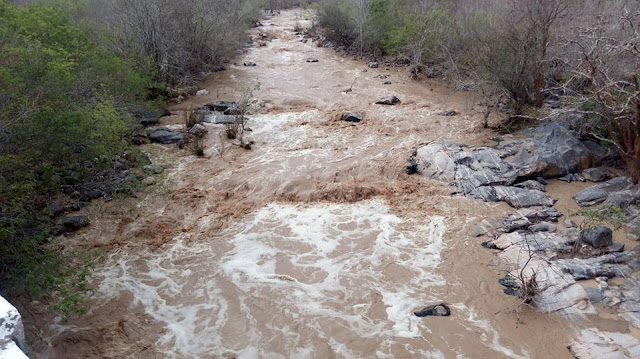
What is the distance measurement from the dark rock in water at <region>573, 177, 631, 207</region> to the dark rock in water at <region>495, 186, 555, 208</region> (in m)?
0.54

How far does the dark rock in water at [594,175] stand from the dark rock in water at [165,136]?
9.89 meters

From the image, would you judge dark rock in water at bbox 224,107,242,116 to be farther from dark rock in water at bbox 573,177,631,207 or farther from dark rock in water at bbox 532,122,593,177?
dark rock in water at bbox 573,177,631,207

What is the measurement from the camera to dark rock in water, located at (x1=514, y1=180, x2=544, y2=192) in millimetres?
9580

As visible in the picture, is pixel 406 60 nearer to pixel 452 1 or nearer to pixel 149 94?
pixel 452 1

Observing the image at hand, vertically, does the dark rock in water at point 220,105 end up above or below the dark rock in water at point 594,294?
above

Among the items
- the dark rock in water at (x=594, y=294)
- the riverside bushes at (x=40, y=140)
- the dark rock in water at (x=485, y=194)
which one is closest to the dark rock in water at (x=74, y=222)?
the riverside bushes at (x=40, y=140)

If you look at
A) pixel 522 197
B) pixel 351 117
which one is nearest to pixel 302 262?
pixel 522 197

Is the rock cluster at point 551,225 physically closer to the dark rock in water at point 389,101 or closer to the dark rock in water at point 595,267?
the dark rock in water at point 595,267

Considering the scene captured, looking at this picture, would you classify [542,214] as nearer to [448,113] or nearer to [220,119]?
[448,113]

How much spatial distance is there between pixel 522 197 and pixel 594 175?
1.90 m

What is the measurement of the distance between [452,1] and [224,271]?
58.0ft

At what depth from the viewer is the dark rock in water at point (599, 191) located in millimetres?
8945

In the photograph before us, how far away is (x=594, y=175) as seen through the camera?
978 cm

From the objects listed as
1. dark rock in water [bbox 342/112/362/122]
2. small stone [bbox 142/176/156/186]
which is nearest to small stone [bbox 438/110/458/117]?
dark rock in water [bbox 342/112/362/122]
